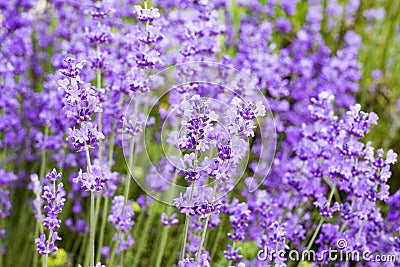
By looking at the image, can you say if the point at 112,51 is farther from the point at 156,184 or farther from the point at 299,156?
the point at 299,156

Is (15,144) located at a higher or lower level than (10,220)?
higher

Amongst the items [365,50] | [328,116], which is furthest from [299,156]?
[365,50]

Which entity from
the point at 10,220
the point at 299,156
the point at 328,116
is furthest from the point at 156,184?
the point at 10,220

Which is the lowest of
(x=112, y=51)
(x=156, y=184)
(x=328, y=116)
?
(x=156, y=184)

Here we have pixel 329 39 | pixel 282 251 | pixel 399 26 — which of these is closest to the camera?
pixel 282 251

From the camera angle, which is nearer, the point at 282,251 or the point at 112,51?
the point at 282,251

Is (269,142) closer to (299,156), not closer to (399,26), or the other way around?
(299,156)

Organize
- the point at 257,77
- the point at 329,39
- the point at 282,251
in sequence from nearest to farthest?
the point at 282,251
the point at 257,77
the point at 329,39
